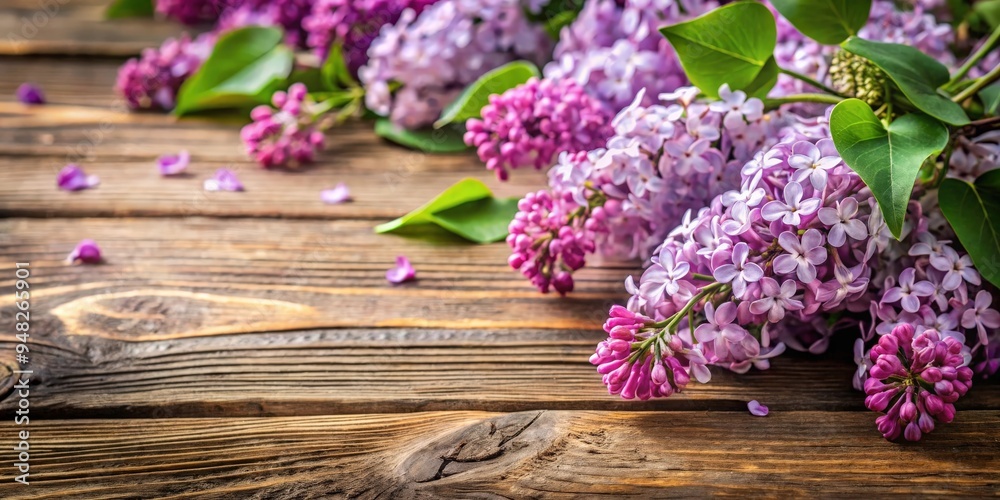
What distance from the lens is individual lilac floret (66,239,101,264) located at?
88cm

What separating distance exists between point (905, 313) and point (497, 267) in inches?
15.2

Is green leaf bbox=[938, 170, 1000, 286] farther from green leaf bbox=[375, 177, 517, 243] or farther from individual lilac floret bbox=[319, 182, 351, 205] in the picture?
individual lilac floret bbox=[319, 182, 351, 205]

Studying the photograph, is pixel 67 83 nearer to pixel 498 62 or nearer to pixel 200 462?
pixel 498 62

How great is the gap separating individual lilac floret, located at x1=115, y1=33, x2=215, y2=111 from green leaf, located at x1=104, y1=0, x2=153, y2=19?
387mm

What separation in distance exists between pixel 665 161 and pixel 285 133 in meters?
0.56

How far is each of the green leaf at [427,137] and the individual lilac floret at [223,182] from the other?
209mm

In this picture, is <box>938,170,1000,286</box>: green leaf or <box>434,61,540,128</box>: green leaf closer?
<box>938,170,1000,286</box>: green leaf

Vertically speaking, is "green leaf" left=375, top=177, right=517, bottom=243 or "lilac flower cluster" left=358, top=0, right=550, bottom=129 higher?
"lilac flower cluster" left=358, top=0, right=550, bottom=129

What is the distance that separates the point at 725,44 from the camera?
0.71 meters

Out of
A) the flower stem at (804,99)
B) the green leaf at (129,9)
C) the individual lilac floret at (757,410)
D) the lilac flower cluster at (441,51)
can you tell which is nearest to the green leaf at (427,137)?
the lilac flower cluster at (441,51)

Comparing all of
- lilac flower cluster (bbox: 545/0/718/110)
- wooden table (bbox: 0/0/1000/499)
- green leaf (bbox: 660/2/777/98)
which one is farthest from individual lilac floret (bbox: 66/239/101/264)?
green leaf (bbox: 660/2/777/98)

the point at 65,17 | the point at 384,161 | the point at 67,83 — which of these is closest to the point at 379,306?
the point at 384,161

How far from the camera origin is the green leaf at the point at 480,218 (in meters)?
0.91

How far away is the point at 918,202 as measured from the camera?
67cm
